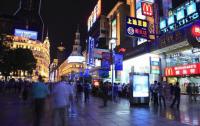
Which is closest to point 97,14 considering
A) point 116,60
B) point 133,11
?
point 133,11

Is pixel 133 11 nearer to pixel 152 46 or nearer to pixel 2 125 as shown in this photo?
pixel 152 46

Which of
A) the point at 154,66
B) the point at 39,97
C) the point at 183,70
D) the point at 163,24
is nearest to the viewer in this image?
the point at 39,97

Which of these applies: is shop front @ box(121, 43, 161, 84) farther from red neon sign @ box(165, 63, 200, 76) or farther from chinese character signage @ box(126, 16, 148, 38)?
chinese character signage @ box(126, 16, 148, 38)

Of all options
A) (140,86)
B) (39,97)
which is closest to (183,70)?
(140,86)

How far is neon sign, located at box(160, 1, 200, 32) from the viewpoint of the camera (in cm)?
2792

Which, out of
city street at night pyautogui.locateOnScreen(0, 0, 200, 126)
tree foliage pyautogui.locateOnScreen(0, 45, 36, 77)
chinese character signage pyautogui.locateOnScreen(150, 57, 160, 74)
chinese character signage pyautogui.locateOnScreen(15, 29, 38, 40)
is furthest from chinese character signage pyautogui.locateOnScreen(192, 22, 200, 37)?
chinese character signage pyautogui.locateOnScreen(15, 29, 38, 40)

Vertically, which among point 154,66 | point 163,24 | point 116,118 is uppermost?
point 163,24

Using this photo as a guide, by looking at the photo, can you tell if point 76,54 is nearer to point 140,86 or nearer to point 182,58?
point 182,58

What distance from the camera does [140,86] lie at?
19.5 meters

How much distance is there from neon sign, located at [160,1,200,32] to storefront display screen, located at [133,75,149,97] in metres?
12.0

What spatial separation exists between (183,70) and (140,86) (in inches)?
510

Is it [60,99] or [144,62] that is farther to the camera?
[144,62]

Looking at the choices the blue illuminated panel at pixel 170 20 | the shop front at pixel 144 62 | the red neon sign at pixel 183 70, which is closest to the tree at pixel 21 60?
the shop front at pixel 144 62

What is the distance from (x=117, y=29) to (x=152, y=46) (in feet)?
93.5
